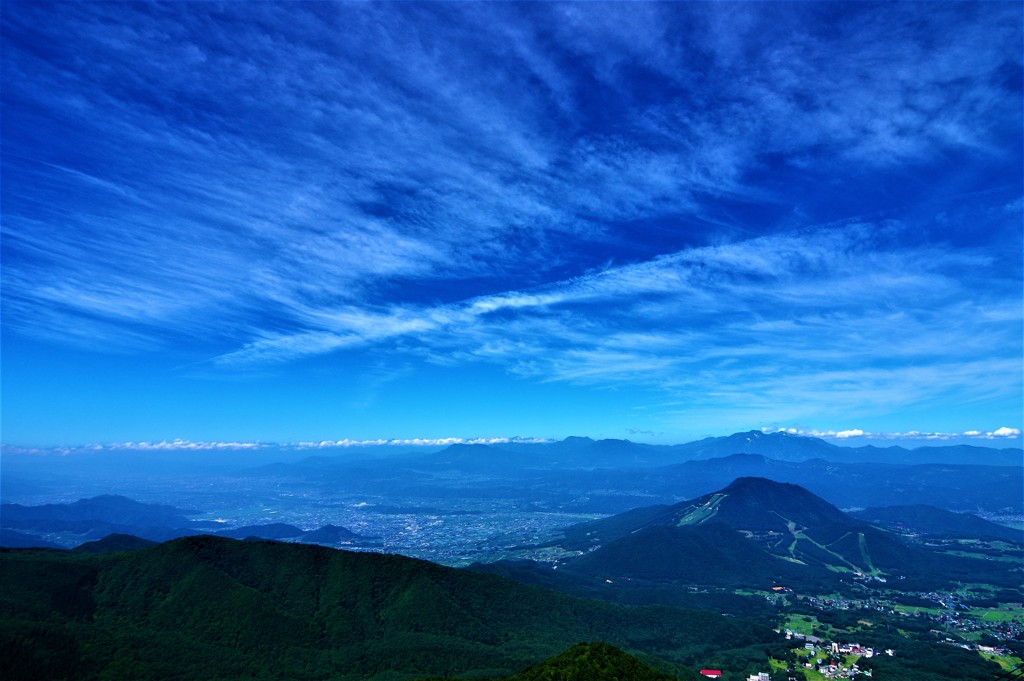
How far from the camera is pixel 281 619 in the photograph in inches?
4067

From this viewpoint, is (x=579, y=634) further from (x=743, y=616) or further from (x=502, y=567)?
(x=743, y=616)

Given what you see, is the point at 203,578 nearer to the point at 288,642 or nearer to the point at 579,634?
the point at 288,642

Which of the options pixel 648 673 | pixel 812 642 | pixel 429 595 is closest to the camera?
pixel 648 673

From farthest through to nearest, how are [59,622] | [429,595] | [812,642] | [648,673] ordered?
[812,642] → [429,595] → [59,622] → [648,673]

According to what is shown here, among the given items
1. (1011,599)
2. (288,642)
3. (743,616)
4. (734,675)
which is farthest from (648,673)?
(1011,599)

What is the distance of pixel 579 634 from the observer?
129 m

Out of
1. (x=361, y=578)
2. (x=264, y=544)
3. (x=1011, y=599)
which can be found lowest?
(x=1011, y=599)

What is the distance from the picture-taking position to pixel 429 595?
122000 millimetres

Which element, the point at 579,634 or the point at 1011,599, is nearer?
the point at 579,634

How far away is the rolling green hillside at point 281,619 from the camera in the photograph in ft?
274

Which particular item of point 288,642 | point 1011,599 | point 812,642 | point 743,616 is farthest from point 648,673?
point 1011,599

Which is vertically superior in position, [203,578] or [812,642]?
[203,578]

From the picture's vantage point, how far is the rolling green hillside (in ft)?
274

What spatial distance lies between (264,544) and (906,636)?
618 feet
